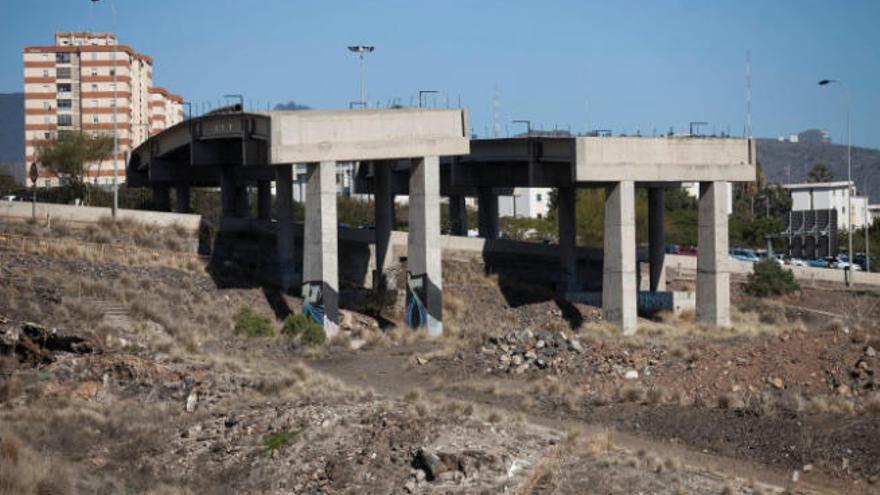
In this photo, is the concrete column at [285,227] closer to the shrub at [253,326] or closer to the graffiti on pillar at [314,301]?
the graffiti on pillar at [314,301]

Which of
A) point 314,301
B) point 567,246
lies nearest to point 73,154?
point 567,246

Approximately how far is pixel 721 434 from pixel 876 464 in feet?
14.5

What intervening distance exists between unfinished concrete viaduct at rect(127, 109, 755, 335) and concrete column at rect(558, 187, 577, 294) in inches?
2.9

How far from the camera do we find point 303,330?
1977 inches

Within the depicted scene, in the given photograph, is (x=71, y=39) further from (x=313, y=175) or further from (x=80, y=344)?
(x=80, y=344)

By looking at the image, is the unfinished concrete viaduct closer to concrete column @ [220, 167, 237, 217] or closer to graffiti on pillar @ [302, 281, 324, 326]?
graffiti on pillar @ [302, 281, 324, 326]

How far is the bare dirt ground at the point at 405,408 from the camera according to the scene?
25.7 m

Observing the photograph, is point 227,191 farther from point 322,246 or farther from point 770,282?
point 770,282

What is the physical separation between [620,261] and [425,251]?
28.4 feet

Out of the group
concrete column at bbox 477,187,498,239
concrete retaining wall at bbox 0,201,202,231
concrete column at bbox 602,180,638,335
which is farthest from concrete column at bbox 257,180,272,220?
concrete column at bbox 602,180,638,335

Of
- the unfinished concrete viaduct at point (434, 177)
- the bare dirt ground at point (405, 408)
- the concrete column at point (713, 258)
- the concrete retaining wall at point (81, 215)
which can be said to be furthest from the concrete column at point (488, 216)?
the bare dirt ground at point (405, 408)

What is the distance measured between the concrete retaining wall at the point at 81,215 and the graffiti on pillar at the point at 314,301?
1830 centimetres

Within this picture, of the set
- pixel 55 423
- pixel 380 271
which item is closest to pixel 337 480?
pixel 55 423

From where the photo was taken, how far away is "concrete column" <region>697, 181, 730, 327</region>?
195ft
